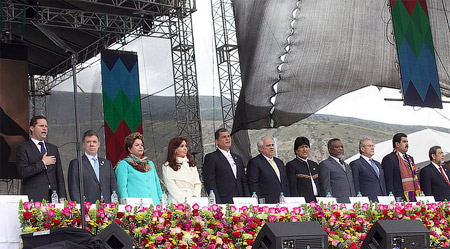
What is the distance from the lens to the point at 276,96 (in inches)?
225

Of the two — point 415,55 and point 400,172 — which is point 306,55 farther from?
point 400,172

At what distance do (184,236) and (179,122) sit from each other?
8.45 meters

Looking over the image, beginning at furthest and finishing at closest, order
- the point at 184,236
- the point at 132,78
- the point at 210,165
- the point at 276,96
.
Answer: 1. the point at 132,78
2. the point at 276,96
3. the point at 210,165
4. the point at 184,236

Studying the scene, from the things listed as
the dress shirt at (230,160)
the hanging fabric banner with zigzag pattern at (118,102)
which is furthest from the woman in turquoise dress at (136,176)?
the hanging fabric banner with zigzag pattern at (118,102)

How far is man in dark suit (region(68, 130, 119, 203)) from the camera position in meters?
3.75

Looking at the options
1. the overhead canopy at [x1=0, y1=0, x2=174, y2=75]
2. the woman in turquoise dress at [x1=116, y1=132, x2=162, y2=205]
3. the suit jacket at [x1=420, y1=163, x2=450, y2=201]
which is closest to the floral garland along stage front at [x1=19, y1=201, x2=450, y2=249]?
the woman in turquoise dress at [x1=116, y1=132, x2=162, y2=205]

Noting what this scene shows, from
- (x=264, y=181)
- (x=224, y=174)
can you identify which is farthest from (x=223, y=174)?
(x=264, y=181)

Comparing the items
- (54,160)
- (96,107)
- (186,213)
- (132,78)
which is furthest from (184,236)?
(96,107)

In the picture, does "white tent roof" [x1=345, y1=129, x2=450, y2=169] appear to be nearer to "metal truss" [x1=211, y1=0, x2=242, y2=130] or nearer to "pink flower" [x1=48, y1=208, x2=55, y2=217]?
"metal truss" [x1=211, y1=0, x2=242, y2=130]

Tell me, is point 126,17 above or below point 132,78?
above

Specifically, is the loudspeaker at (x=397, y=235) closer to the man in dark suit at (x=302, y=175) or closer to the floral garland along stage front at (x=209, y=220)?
the floral garland along stage front at (x=209, y=220)

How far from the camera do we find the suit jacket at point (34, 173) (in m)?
3.72

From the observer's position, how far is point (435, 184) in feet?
17.8

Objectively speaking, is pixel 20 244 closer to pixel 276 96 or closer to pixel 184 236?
pixel 184 236
